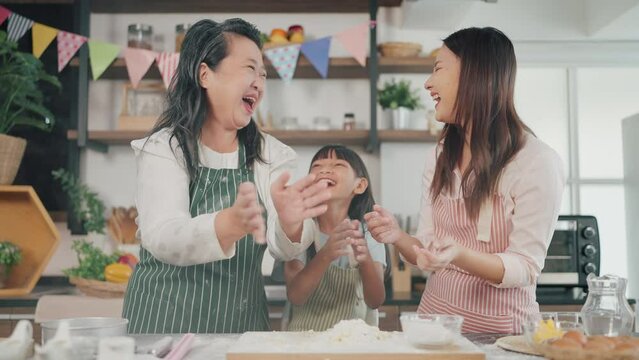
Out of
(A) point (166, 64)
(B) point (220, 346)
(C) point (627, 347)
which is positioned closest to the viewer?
(C) point (627, 347)

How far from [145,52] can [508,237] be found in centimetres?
226

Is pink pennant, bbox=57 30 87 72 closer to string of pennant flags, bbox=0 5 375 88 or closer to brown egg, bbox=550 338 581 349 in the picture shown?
string of pennant flags, bbox=0 5 375 88

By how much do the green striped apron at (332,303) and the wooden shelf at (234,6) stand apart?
1.96 meters

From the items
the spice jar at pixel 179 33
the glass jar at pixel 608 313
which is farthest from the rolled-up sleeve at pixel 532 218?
the spice jar at pixel 179 33

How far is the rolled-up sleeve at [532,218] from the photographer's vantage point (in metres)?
1.67

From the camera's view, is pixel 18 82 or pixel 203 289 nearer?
pixel 203 289

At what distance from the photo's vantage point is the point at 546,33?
3.89 meters

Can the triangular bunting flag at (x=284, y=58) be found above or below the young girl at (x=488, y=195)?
above

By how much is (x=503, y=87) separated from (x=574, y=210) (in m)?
2.31

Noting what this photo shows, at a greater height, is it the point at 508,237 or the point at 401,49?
the point at 401,49

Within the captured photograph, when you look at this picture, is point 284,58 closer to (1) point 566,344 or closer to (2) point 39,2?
(2) point 39,2

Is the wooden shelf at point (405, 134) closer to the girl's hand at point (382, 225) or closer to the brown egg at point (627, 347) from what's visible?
the girl's hand at point (382, 225)

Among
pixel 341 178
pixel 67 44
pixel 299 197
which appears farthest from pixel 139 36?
pixel 299 197

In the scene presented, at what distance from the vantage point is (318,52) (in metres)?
3.46
